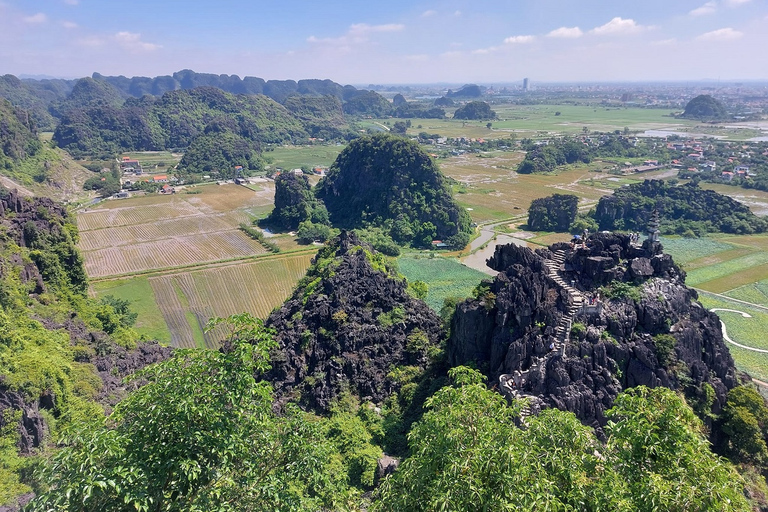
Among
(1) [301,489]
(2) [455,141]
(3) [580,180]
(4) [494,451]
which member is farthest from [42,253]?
(2) [455,141]

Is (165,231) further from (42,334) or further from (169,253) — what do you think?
(42,334)

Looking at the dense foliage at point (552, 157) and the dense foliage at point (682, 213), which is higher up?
the dense foliage at point (552, 157)

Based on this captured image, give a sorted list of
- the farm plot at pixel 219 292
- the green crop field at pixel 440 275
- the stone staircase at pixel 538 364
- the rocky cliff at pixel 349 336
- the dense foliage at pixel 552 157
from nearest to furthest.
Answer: the stone staircase at pixel 538 364, the rocky cliff at pixel 349 336, the farm plot at pixel 219 292, the green crop field at pixel 440 275, the dense foliage at pixel 552 157

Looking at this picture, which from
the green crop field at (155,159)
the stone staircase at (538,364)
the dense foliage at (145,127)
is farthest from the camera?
the dense foliage at (145,127)

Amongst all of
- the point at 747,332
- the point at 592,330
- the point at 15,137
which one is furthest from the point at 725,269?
the point at 15,137

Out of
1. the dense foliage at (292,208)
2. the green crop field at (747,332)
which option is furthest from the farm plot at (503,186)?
the green crop field at (747,332)

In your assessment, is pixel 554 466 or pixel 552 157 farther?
pixel 552 157

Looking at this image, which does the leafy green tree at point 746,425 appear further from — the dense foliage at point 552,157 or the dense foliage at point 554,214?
the dense foliage at point 552,157
